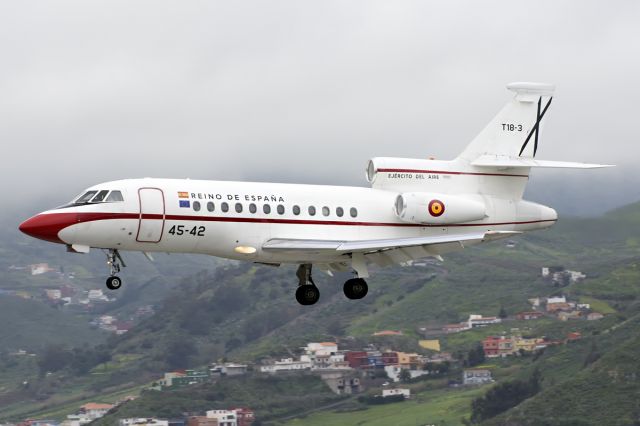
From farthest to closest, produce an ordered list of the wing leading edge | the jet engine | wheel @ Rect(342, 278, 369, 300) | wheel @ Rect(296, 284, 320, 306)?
1. wheel @ Rect(296, 284, 320, 306)
2. the jet engine
3. wheel @ Rect(342, 278, 369, 300)
4. the wing leading edge

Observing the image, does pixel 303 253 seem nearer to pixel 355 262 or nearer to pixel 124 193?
pixel 355 262

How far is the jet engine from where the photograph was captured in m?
57.5

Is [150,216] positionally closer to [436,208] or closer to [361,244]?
[361,244]

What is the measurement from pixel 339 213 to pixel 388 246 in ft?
10.1

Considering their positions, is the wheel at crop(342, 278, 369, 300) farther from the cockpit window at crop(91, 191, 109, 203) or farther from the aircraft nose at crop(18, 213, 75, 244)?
the aircraft nose at crop(18, 213, 75, 244)

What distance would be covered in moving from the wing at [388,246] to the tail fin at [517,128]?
5600mm

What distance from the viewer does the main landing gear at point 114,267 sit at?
170ft

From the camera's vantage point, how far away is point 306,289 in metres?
57.8

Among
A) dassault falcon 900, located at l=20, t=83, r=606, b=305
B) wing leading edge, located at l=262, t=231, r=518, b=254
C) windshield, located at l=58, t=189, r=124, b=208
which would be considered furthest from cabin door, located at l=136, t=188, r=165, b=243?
wing leading edge, located at l=262, t=231, r=518, b=254

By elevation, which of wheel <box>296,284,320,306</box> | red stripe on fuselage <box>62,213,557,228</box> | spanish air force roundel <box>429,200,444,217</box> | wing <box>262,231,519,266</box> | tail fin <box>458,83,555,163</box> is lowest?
wheel <box>296,284,320,306</box>

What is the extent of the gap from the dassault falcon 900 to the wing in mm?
52

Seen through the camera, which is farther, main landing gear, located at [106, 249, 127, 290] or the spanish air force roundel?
the spanish air force roundel

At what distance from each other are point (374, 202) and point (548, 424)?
146616 millimetres

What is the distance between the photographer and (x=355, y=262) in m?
56.7
